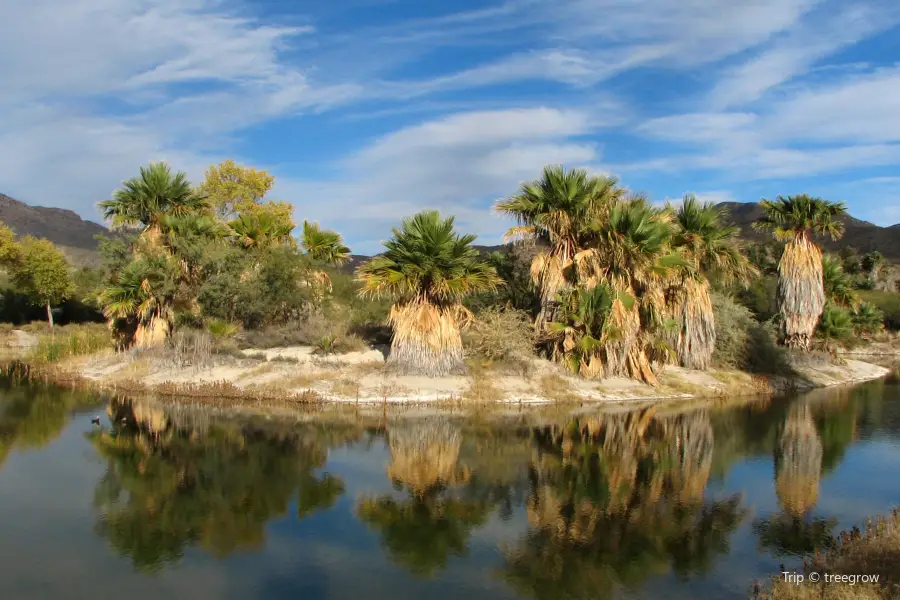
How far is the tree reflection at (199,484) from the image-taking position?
11.7 metres

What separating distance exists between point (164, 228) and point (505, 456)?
817 inches

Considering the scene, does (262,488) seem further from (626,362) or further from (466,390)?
(626,362)

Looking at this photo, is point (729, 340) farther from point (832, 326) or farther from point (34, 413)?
point (34, 413)

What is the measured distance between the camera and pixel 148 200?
30.7 meters

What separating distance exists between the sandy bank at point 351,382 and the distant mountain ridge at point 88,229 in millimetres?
67456

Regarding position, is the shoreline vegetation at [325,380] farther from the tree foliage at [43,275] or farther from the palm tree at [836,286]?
the tree foliage at [43,275]

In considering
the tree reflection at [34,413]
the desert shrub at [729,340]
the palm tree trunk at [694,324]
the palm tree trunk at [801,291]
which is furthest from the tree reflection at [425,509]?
the palm tree trunk at [801,291]

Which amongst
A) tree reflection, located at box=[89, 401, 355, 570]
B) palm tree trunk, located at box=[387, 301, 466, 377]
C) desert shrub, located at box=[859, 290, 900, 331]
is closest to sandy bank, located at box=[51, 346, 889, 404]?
palm tree trunk, located at box=[387, 301, 466, 377]

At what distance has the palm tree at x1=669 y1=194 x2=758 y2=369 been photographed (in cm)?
3033

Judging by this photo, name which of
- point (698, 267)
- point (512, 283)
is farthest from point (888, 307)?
point (512, 283)

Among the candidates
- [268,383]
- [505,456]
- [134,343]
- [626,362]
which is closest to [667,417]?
[626,362]

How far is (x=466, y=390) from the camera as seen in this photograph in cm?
2541

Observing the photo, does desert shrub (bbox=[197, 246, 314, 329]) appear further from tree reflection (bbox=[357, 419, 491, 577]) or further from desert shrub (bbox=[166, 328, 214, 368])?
tree reflection (bbox=[357, 419, 491, 577])

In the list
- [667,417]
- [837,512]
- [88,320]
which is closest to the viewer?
[837,512]
